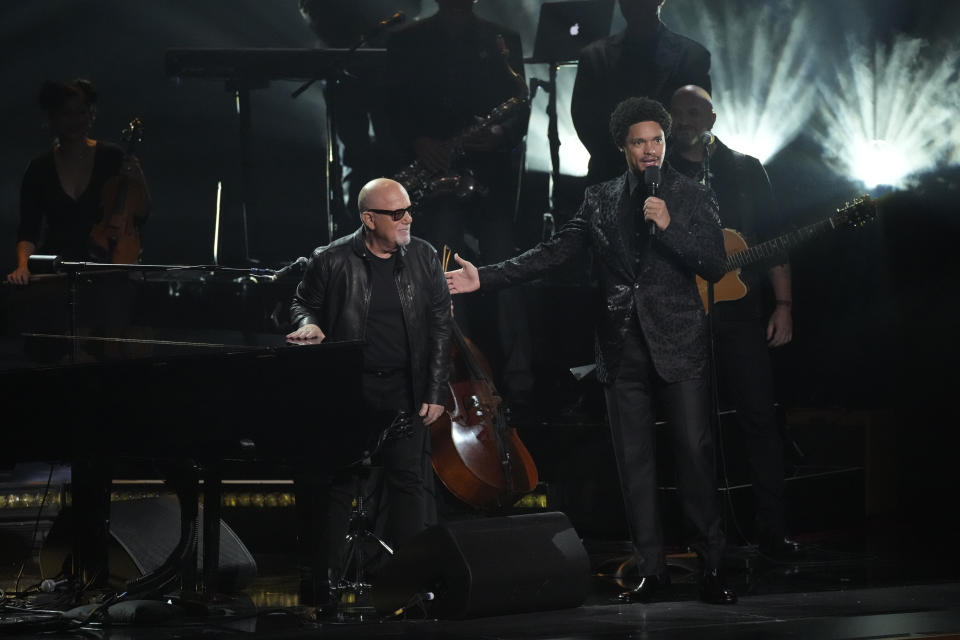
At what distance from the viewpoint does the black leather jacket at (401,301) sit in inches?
192

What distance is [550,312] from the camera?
6.93 m

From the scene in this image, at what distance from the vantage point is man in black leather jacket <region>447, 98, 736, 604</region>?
4.51 m

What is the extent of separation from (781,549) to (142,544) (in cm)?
280

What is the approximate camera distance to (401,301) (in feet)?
16.1

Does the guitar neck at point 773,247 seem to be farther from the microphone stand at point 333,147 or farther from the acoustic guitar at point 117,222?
the acoustic guitar at point 117,222

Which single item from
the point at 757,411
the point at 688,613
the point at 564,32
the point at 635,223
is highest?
the point at 564,32

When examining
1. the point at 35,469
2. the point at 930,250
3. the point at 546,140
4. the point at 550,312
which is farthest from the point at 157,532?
the point at 930,250

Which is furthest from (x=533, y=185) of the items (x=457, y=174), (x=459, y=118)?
(x=457, y=174)

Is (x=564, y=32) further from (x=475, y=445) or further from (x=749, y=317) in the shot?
(x=475, y=445)

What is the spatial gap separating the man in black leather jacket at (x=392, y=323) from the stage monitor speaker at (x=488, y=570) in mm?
665

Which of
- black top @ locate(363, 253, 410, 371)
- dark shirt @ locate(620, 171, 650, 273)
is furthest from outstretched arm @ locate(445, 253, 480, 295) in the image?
dark shirt @ locate(620, 171, 650, 273)

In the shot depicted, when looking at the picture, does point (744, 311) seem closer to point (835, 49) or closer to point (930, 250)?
point (930, 250)

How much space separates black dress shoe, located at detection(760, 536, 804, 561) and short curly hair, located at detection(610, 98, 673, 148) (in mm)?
2087

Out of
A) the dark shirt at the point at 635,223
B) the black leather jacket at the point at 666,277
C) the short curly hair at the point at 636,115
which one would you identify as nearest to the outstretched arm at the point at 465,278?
the black leather jacket at the point at 666,277
